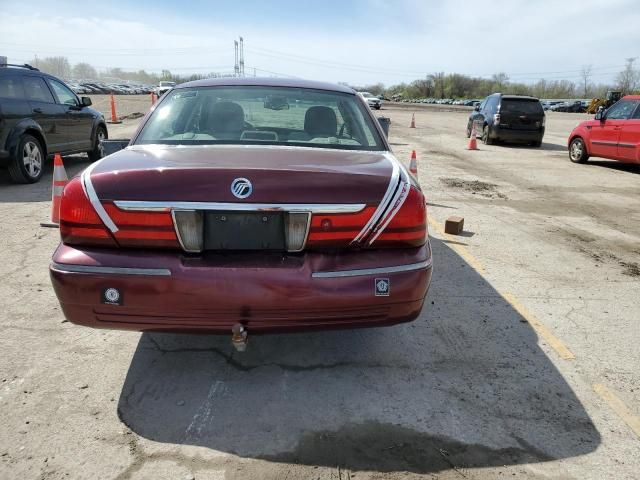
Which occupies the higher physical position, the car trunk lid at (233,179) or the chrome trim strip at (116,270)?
the car trunk lid at (233,179)


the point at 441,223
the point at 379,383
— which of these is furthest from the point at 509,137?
the point at 379,383

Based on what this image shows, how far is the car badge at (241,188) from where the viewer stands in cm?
239

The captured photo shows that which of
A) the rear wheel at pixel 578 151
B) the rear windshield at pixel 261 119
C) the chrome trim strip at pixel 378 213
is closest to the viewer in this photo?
the chrome trim strip at pixel 378 213

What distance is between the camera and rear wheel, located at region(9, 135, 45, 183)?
795cm

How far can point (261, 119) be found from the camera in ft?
11.8

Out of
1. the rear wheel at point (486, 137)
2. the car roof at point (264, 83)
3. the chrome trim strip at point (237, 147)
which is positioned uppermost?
the car roof at point (264, 83)

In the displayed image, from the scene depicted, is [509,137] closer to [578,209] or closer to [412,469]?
[578,209]

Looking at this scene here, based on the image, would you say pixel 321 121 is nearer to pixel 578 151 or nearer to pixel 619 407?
pixel 619 407

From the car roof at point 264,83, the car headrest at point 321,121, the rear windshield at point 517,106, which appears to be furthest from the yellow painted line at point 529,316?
the rear windshield at point 517,106

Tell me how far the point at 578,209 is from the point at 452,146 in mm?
9186

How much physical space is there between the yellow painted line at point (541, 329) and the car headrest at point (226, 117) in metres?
2.54

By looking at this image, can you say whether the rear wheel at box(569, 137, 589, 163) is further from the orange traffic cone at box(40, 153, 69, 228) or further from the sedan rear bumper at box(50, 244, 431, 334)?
the sedan rear bumper at box(50, 244, 431, 334)

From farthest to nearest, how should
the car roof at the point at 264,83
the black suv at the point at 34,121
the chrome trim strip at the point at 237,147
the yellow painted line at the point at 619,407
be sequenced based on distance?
1. the black suv at the point at 34,121
2. the car roof at the point at 264,83
3. the chrome trim strip at the point at 237,147
4. the yellow painted line at the point at 619,407

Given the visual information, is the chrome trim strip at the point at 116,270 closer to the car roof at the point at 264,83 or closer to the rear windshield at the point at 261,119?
the rear windshield at the point at 261,119
